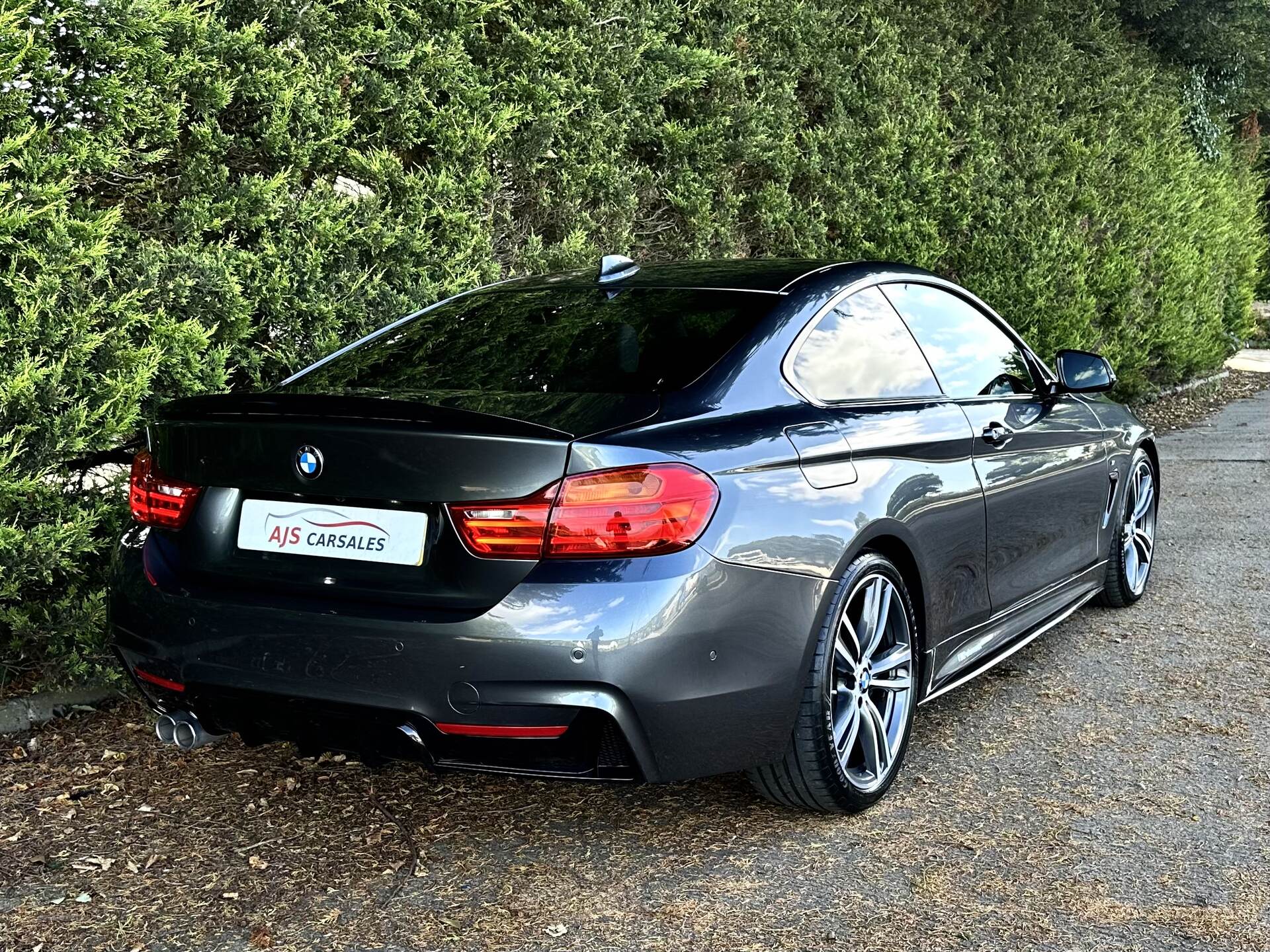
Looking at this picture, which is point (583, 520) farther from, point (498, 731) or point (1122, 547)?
point (1122, 547)

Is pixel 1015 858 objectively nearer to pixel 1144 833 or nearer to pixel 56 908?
pixel 1144 833

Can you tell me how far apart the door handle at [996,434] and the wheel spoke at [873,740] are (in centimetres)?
110

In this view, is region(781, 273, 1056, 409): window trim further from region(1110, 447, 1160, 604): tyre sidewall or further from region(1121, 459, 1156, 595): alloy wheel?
region(1121, 459, 1156, 595): alloy wheel

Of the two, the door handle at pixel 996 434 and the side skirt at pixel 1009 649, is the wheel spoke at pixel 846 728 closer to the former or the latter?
the side skirt at pixel 1009 649

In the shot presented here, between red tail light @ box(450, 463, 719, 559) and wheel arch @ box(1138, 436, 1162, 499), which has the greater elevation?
red tail light @ box(450, 463, 719, 559)

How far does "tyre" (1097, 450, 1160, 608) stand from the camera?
5719 mm

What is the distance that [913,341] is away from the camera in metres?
4.20

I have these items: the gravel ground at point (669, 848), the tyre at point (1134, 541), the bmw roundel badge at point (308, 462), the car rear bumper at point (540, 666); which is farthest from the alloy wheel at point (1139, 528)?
the bmw roundel badge at point (308, 462)

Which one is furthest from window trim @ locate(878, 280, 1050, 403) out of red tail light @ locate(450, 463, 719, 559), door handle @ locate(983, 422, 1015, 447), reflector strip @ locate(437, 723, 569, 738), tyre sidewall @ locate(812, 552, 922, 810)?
reflector strip @ locate(437, 723, 569, 738)

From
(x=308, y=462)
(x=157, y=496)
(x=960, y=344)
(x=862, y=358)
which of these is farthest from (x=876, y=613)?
(x=157, y=496)

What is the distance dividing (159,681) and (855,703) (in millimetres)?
1796

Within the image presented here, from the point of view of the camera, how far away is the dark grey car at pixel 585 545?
2.87 m

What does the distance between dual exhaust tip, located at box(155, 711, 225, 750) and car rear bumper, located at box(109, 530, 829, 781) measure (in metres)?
0.08

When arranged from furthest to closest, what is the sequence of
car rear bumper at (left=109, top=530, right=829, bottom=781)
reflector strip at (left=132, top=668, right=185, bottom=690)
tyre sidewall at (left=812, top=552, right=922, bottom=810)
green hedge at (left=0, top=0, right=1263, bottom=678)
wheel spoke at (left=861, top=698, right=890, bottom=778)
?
green hedge at (left=0, top=0, right=1263, bottom=678)
wheel spoke at (left=861, top=698, right=890, bottom=778)
tyre sidewall at (left=812, top=552, right=922, bottom=810)
reflector strip at (left=132, top=668, right=185, bottom=690)
car rear bumper at (left=109, top=530, right=829, bottom=781)
